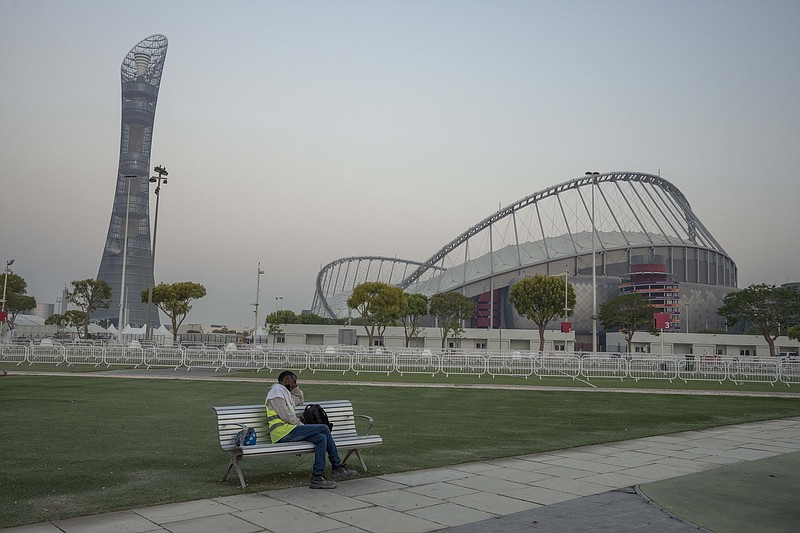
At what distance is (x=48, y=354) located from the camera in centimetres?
3547

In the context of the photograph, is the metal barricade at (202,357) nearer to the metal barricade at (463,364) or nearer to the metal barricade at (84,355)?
the metal barricade at (84,355)

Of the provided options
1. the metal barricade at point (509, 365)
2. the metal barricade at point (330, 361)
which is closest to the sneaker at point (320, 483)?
the metal barricade at point (330, 361)

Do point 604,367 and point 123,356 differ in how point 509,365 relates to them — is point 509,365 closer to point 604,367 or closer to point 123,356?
point 604,367

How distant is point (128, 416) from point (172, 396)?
4972 millimetres

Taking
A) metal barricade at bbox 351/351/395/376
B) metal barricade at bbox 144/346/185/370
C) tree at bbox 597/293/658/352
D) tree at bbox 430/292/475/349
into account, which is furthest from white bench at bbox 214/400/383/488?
tree at bbox 430/292/475/349

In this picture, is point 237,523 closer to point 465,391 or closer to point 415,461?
point 415,461

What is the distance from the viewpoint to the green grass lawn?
779cm

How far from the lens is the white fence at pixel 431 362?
106ft

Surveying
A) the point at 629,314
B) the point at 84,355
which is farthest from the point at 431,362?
the point at 629,314

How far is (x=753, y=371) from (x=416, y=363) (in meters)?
16.4

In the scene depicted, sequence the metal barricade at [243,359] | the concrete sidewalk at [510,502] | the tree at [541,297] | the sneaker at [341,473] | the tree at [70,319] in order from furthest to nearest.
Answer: the tree at [70,319] → the tree at [541,297] → the metal barricade at [243,359] → the sneaker at [341,473] → the concrete sidewalk at [510,502]

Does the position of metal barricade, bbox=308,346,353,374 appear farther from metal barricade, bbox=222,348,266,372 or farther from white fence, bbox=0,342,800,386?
metal barricade, bbox=222,348,266,372

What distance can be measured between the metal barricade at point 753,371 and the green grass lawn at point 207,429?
9.99 meters

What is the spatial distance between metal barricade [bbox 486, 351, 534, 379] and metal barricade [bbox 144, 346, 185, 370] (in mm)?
15613
